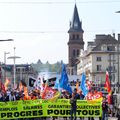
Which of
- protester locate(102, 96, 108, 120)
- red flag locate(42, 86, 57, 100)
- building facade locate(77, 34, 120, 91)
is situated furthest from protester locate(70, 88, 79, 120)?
building facade locate(77, 34, 120, 91)

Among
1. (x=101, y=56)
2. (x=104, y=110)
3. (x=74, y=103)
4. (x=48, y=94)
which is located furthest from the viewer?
(x=101, y=56)

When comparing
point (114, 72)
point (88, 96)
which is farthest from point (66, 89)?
point (114, 72)

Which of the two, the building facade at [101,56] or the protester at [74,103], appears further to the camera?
the building facade at [101,56]

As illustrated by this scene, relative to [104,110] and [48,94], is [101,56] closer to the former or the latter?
[48,94]

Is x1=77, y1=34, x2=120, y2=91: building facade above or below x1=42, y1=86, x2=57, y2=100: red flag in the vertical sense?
above

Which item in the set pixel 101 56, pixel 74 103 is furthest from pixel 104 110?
pixel 101 56

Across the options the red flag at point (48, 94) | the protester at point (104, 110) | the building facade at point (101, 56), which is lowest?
the protester at point (104, 110)

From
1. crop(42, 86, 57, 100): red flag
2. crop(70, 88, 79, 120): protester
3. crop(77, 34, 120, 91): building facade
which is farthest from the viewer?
crop(77, 34, 120, 91): building facade

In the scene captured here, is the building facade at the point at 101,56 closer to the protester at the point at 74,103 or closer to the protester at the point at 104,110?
the protester at the point at 74,103

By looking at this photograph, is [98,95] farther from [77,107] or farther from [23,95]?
[23,95]

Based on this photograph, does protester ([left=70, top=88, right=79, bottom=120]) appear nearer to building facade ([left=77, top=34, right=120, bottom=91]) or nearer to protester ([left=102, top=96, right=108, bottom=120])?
protester ([left=102, top=96, right=108, bottom=120])

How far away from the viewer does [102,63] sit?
470 ft

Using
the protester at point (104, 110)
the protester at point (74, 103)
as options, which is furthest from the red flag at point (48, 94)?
the protester at point (104, 110)

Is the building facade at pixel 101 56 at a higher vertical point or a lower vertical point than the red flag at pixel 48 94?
higher
